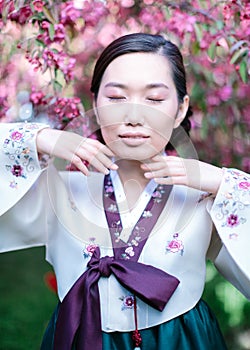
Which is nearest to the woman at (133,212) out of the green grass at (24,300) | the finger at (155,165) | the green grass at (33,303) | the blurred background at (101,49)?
the finger at (155,165)

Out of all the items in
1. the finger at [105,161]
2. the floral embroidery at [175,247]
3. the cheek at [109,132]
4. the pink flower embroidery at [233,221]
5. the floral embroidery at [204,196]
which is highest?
the cheek at [109,132]

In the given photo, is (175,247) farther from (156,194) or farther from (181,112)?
(181,112)

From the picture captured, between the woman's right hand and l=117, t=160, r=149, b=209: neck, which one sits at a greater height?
the woman's right hand

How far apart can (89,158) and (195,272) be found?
1.27 feet

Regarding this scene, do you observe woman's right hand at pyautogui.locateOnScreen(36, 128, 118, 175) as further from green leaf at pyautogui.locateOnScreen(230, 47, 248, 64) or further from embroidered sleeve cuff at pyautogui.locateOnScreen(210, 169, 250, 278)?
green leaf at pyautogui.locateOnScreen(230, 47, 248, 64)

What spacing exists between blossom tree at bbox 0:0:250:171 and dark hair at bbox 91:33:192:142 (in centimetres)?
22

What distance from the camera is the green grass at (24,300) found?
125 inches

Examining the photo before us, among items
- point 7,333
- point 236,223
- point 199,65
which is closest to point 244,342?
point 7,333

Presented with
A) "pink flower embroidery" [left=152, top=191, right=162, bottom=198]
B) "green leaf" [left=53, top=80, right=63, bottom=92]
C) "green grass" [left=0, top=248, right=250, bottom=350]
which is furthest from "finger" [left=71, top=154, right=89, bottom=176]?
"green grass" [left=0, top=248, right=250, bottom=350]

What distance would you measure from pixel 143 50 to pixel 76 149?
289 millimetres

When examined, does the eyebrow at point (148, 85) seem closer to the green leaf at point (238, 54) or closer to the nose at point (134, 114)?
the nose at point (134, 114)

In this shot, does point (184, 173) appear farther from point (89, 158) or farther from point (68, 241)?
point (68, 241)

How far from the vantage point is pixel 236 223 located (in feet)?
5.32

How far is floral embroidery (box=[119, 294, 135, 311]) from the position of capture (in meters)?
1.63
